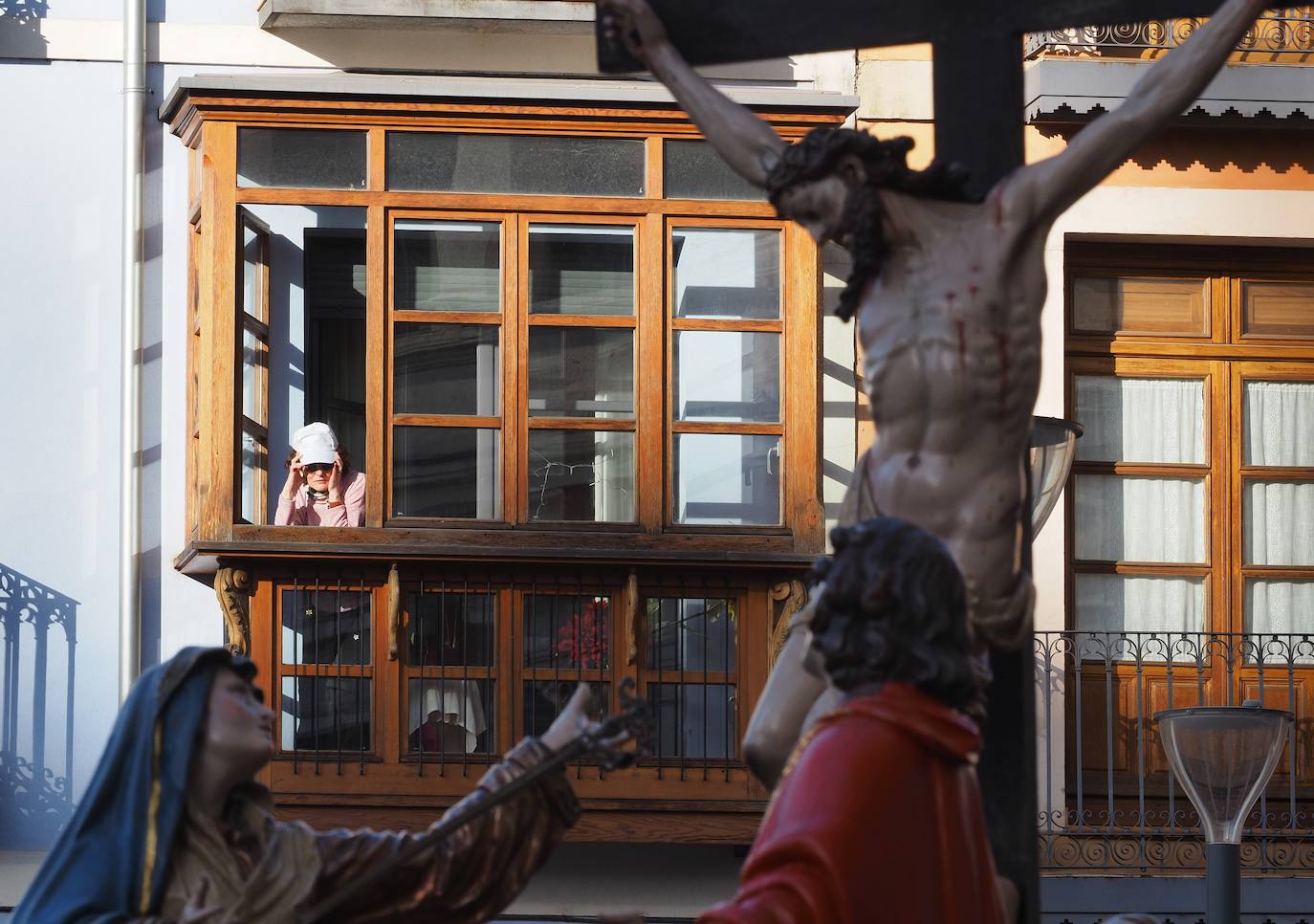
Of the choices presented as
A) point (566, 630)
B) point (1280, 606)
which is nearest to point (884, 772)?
point (566, 630)

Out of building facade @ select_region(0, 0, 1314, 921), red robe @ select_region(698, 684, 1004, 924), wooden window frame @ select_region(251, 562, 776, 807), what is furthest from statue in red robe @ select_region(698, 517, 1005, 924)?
building facade @ select_region(0, 0, 1314, 921)

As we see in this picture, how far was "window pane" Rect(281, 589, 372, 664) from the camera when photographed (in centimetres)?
1495

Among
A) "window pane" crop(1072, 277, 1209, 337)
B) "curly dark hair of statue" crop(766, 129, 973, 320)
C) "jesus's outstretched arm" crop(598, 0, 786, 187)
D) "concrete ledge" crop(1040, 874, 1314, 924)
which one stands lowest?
"concrete ledge" crop(1040, 874, 1314, 924)

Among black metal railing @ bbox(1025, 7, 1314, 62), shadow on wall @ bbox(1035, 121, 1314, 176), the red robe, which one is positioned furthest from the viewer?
shadow on wall @ bbox(1035, 121, 1314, 176)

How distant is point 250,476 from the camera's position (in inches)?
605

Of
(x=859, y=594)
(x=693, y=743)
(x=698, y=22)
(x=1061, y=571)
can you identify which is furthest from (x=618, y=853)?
(x=859, y=594)

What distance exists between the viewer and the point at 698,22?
601 cm

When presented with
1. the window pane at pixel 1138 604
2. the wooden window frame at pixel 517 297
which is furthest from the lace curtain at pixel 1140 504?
the wooden window frame at pixel 517 297

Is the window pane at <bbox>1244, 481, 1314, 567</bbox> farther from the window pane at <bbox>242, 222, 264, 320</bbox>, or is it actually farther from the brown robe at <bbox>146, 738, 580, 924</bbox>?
the brown robe at <bbox>146, 738, 580, 924</bbox>

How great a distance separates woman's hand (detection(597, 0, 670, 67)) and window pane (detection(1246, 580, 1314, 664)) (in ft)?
37.9

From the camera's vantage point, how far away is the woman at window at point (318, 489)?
15055mm

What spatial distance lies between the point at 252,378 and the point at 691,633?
3067 millimetres

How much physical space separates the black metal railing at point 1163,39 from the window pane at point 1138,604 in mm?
3344

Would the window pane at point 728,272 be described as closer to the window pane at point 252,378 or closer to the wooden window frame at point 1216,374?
the wooden window frame at point 1216,374
